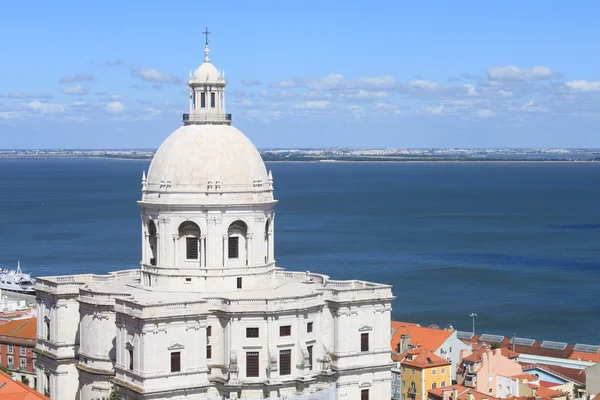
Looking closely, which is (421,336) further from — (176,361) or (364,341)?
(176,361)

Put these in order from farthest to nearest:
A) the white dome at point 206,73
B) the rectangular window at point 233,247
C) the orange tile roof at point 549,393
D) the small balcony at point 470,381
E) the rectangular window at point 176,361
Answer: the small balcony at point 470,381
the orange tile roof at point 549,393
the white dome at point 206,73
the rectangular window at point 233,247
the rectangular window at point 176,361

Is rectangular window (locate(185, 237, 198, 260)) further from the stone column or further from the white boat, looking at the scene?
the white boat

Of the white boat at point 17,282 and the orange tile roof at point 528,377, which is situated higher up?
the orange tile roof at point 528,377

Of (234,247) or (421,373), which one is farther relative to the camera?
(421,373)

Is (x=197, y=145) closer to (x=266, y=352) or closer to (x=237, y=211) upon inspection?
(x=237, y=211)

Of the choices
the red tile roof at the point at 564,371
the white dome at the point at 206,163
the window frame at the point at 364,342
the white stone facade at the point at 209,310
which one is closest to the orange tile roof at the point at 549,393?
the red tile roof at the point at 564,371

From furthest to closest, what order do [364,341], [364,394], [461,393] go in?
1. [461,393]
2. [364,394]
3. [364,341]

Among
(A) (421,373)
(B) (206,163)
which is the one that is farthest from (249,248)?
(A) (421,373)

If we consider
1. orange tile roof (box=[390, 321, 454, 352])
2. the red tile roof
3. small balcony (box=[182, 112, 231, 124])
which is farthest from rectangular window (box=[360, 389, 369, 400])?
the red tile roof

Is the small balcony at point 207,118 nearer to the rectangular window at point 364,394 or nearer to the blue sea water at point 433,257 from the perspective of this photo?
the rectangular window at point 364,394
